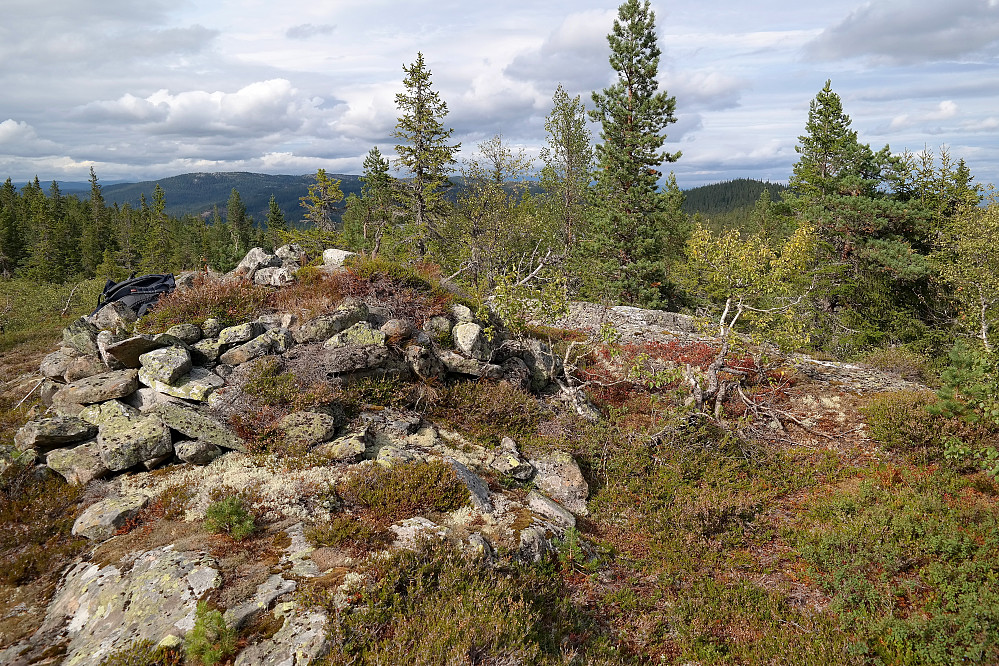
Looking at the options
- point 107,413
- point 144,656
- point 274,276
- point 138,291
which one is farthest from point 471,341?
point 138,291

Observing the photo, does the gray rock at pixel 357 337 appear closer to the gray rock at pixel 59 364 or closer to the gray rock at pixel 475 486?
the gray rock at pixel 475 486

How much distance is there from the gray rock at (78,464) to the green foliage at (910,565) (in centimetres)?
1304

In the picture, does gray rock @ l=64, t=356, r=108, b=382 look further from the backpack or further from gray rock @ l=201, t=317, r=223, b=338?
the backpack

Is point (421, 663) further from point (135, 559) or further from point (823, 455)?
point (823, 455)

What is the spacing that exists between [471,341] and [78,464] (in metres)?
8.55

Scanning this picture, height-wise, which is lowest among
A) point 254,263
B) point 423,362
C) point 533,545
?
point 533,545

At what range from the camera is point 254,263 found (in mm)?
15680

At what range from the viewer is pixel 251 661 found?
5.11 m

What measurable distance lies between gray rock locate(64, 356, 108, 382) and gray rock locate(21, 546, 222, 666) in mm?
5827

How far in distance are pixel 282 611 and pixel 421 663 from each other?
188 centimetres

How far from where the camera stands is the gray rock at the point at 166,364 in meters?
10.1

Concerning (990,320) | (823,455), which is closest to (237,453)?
(823,455)

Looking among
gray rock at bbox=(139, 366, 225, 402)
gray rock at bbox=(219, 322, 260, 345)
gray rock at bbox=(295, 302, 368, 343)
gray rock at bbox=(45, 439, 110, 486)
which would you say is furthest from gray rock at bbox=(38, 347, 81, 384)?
gray rock at bbox=(295, 302, 368, 343)

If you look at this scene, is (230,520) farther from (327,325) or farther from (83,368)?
(83,368)
